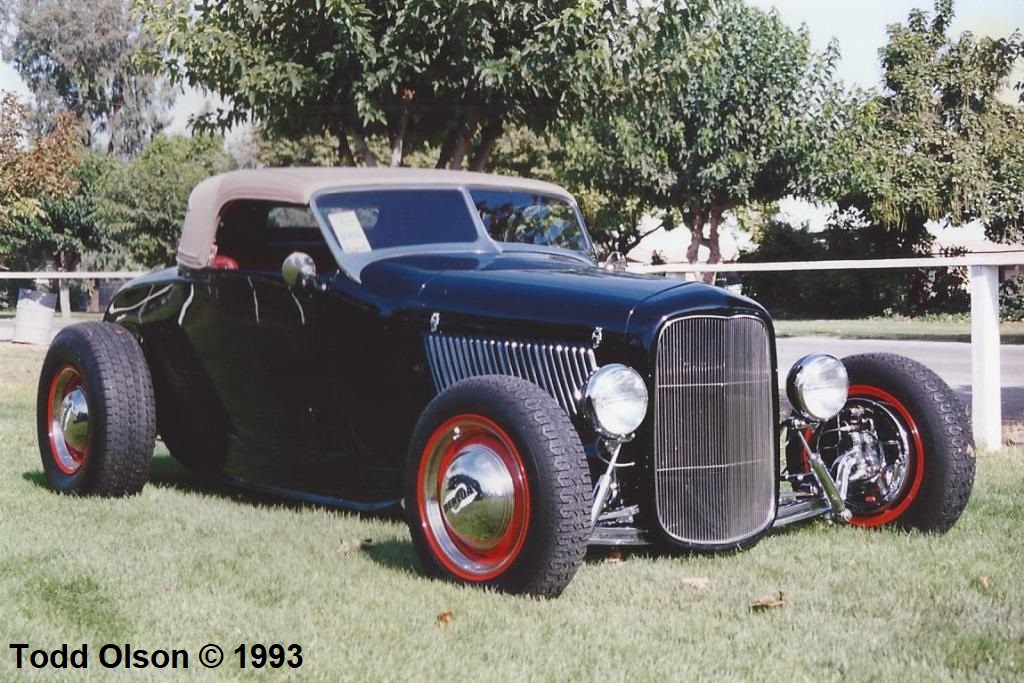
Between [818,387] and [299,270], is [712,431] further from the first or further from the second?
[299,270]

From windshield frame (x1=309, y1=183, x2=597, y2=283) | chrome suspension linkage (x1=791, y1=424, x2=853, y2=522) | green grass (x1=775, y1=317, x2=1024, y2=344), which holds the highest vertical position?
windshield frame (x1=309, y1=183, x2=597, y2=283)

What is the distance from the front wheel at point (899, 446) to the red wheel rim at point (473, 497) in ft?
6.19

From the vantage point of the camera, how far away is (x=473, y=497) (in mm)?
4555

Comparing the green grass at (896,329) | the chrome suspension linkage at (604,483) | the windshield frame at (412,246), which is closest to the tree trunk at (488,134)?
the windshield frame at (412,246)

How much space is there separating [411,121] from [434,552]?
1161 centimetres

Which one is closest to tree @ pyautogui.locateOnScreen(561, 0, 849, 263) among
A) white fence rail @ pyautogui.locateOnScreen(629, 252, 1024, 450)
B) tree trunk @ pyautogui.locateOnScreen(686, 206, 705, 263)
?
tree trunk @ pyautogui.locateOnScreen(686, 206, 705, 263)

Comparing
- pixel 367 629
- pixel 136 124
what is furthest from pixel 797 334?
pixel 136 124

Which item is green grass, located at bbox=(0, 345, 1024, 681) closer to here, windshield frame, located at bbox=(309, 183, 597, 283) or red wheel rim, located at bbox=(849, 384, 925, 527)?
red wheel rim, located at bbox=(849, 384, 925, 527)

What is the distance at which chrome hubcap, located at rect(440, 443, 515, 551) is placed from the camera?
4.49 meters

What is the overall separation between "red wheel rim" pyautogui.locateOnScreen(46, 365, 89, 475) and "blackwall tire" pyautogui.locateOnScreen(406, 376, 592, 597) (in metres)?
2.60

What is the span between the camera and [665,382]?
4758mm

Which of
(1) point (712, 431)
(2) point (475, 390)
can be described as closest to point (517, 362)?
(2) point (475, 390)

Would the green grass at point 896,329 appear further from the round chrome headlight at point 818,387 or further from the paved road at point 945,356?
the round chrome headlight at point 818,387

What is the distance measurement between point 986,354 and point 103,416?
557cm
